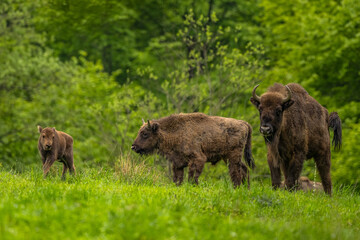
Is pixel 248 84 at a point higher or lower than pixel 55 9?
lower

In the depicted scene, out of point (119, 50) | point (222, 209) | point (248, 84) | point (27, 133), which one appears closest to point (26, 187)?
point (222, 209)

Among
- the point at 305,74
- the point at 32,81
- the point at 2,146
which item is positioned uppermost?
the point at 305,74

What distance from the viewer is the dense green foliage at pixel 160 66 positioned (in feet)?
71.1

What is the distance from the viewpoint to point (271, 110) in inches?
409

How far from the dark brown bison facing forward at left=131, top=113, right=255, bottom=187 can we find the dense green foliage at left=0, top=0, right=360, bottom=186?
7.78 metres

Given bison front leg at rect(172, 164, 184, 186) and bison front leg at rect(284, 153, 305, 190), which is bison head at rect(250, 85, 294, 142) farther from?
bison front leg at rect(172, 164, 184, 186)

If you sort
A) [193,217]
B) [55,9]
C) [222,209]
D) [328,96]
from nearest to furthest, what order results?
[193,217]
[222,209]
[328,96]
[55,9]

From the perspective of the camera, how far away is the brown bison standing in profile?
10.5m

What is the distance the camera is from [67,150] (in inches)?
490

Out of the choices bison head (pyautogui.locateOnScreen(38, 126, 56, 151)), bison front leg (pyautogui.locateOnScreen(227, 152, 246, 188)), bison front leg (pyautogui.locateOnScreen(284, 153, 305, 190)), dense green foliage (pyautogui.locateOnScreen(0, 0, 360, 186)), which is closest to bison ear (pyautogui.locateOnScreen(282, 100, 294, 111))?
bison front leg (pyautogui.locateOnScreen(284, 153, 305, 190))

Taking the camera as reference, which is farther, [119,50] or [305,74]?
[119,50]

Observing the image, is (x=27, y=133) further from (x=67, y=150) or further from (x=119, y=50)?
(x=67, y=150)

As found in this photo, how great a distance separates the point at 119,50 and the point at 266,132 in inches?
908

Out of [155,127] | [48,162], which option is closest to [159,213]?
[155,127]
